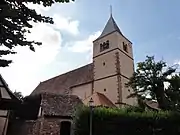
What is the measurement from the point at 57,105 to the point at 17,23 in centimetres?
1210

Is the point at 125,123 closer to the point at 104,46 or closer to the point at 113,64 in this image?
the point at 113,64

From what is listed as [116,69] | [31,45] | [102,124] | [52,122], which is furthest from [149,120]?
[116,69]

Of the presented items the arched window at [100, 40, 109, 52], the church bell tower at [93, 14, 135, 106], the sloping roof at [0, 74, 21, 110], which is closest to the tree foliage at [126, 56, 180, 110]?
the church bell tower at [93, 14, 135, 106]

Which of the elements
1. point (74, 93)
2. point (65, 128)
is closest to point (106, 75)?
point (74, 93)

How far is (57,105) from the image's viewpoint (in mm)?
17219

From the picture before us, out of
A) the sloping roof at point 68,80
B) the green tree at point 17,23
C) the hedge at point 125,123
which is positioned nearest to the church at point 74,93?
the sloping roof at point 68,80

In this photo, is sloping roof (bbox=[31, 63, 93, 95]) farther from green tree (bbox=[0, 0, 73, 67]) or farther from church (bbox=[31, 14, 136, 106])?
green tree (bbox=[0, 0, 73, 67])

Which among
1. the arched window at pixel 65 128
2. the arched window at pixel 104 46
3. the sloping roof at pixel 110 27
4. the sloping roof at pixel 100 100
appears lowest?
the arched window at pixel 65 128

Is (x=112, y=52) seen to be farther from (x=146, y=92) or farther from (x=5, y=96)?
(x=5, y=96)

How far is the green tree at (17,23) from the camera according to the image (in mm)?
5547

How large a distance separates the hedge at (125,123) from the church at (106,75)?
37.3ft

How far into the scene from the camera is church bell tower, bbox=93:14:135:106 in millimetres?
27031

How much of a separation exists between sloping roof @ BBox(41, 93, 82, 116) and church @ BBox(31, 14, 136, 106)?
7.09 meters

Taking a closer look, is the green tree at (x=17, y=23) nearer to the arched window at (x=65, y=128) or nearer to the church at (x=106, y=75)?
the arched window at (x=65, y=128)
